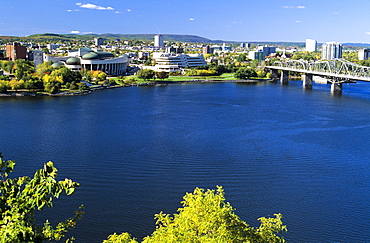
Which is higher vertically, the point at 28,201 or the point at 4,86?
the point at 4,86

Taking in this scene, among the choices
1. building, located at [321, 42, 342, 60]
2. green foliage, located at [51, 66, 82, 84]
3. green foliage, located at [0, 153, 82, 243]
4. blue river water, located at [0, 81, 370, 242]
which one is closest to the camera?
green foliage, located at [0, 153, 82, 243]

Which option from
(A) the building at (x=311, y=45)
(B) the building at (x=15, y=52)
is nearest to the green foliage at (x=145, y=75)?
(B) the building at (x=15, y=52)

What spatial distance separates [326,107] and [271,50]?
114 feet

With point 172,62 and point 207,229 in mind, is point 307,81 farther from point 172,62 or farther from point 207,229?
point 207,229

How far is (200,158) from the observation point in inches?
229

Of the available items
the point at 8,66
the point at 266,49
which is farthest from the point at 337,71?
the point at 266,49

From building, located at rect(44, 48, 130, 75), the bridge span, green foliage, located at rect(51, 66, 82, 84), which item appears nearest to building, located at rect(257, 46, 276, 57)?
the bridge span

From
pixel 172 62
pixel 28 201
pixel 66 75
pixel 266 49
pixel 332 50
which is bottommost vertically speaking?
pixel 28 201

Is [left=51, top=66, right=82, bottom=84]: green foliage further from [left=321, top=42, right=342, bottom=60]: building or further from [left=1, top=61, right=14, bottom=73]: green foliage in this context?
[left=321, top=42, right=342, bottom=60]: building

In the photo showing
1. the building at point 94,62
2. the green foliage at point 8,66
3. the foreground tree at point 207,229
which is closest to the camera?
the foreground tree at point 207,229

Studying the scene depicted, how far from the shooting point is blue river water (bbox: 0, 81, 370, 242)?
402 centimetres

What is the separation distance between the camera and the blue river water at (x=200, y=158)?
4.02 metres

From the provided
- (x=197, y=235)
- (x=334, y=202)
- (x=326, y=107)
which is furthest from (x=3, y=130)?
(x=326, y=107)

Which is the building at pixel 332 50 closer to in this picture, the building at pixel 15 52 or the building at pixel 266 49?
the building at pixel 266 49
